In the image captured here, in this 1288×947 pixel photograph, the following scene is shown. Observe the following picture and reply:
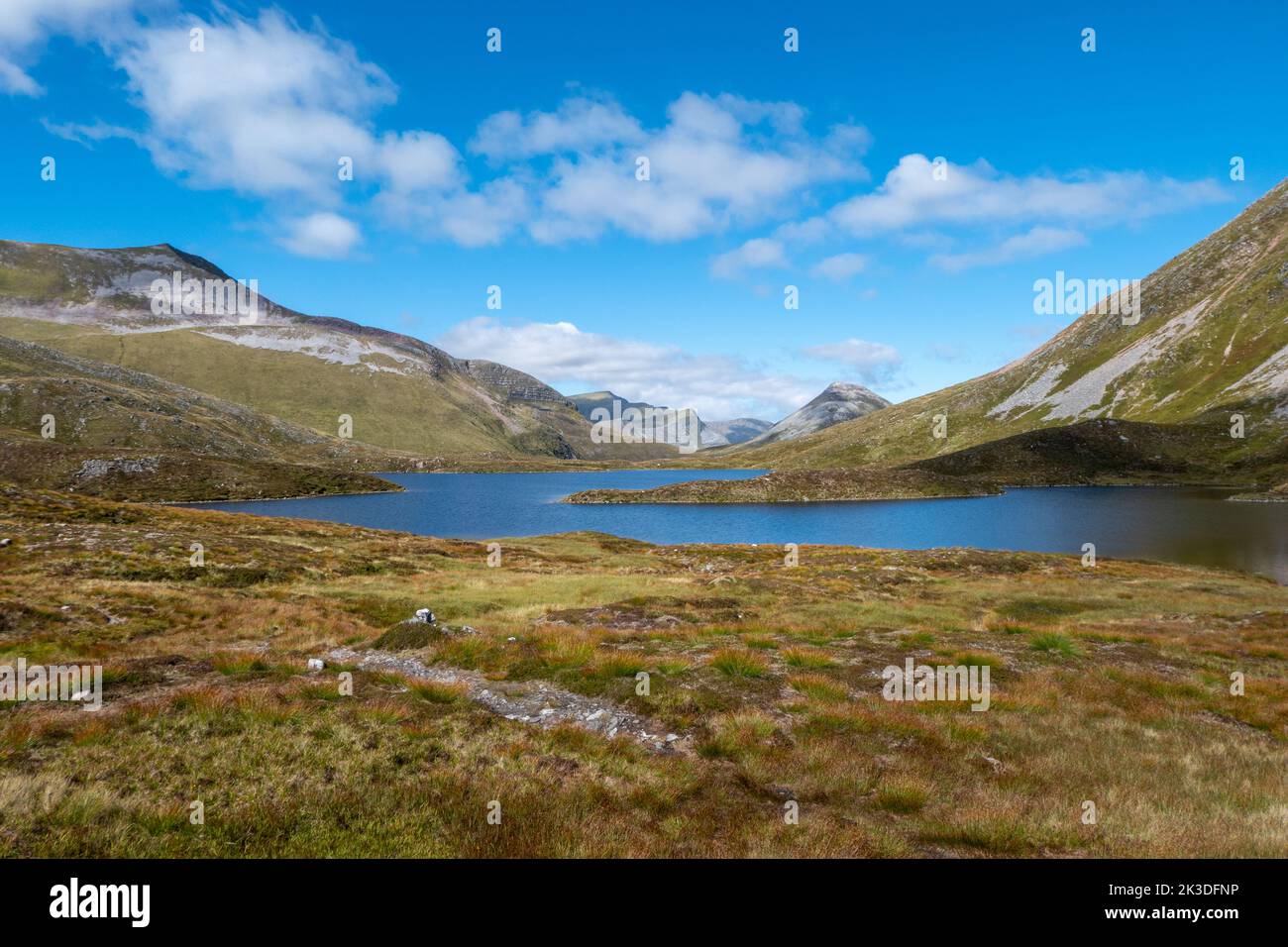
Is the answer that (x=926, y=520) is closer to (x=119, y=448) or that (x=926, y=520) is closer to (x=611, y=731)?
(x=611, y=731)

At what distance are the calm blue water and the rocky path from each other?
6472 cm

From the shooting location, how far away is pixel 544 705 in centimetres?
1459

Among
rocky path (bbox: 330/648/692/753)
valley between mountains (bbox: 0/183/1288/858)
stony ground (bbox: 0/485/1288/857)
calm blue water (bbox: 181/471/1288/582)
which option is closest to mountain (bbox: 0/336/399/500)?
calm blue water (bbox: 181/471/1288/582)

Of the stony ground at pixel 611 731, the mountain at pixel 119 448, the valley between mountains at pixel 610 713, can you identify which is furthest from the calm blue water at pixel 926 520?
the stony ground at pixel 611 731

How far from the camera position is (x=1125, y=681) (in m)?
17.6

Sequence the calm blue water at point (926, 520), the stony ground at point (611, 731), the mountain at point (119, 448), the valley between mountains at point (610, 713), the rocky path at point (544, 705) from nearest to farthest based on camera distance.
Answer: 1. the stony ground at point (611, 731)
2. the valley between mountains at point (610, 713)
3. the rocky path at point (544, 705)
4. the calm blue water at point (926, 520)
5. the mountain at point (119, 448)

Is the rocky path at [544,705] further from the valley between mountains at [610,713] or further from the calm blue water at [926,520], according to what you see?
the calm blue water at [926,520]

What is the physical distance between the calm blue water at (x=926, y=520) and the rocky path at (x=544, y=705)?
64.7m

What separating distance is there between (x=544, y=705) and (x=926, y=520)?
97.3 metres

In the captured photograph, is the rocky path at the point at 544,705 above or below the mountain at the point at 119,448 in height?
below

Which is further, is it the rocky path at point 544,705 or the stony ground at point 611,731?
the rocky path at point 544,705

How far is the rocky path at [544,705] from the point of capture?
1271cm

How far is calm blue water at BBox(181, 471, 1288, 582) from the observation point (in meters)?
68.2
